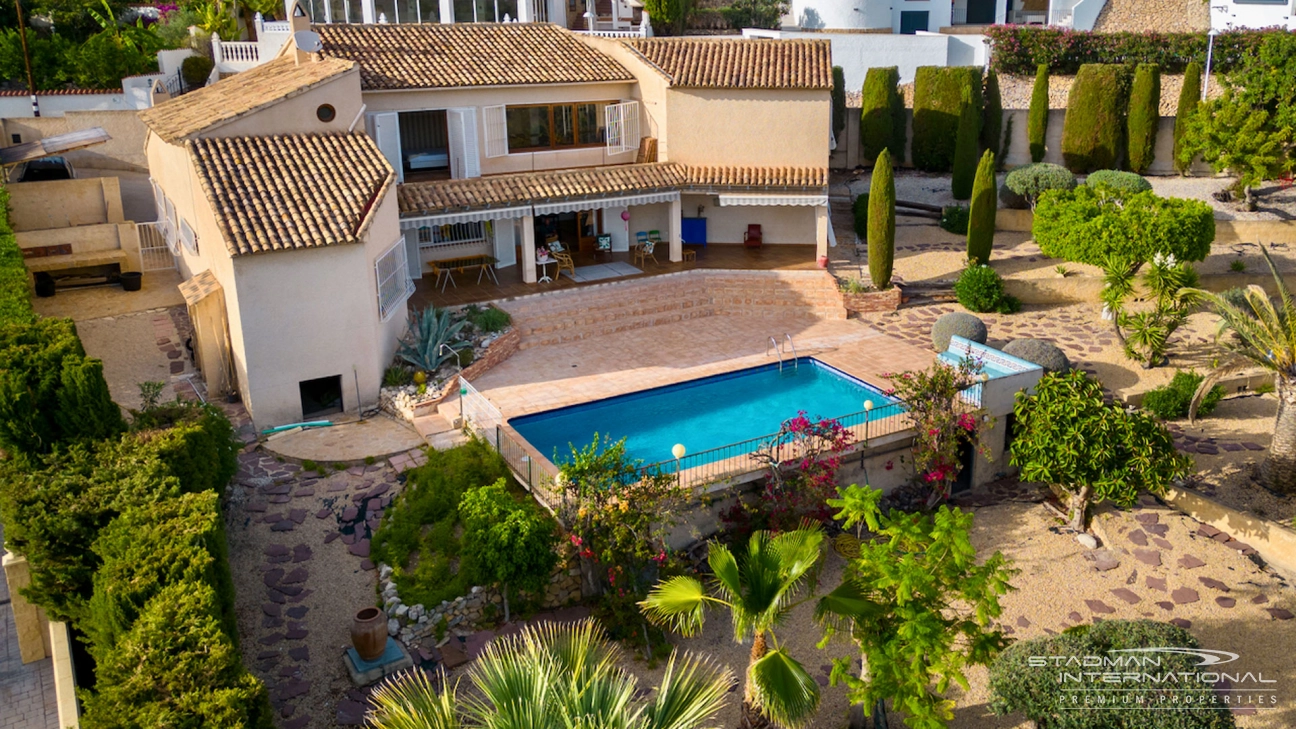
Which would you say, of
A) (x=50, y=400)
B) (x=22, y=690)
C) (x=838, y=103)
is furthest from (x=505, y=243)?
(x=22, y=690)

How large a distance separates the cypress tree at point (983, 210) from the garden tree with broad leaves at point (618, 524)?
777 inches

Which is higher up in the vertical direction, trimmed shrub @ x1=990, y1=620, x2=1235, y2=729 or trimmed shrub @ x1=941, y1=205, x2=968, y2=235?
trimmed shrub @ x1=941, y1=205, x2=968, y2=235

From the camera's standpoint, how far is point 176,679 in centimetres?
1509

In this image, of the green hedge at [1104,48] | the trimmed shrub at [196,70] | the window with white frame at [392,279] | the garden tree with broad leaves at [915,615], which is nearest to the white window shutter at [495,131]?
the window with white frame at [392,279]

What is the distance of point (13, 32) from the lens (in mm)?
49625

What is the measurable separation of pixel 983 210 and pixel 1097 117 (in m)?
14.5

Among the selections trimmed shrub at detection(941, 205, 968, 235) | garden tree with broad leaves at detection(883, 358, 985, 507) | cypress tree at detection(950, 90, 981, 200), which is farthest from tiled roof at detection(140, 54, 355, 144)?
cypress tree at detection(950, 90, 981, 200)

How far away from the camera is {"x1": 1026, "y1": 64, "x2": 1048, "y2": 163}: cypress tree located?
4845 cm

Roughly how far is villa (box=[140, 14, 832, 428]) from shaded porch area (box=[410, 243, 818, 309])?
364 millimetres

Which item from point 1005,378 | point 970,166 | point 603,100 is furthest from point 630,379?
point 970,166

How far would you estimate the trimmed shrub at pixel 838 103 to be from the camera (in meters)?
51.8

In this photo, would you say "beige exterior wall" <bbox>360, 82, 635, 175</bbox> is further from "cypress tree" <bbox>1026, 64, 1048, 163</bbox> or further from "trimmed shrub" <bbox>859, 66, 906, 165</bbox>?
"cypress tree" <bbox>1026, 64, 1048, 163</bbox>

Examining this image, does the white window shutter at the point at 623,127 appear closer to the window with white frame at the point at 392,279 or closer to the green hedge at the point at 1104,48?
the window with white frame at the point at 392,279

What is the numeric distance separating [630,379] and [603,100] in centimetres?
1332
